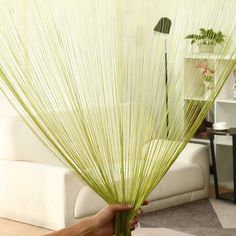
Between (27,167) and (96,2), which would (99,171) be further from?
(27,167)

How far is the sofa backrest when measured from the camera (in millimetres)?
4211

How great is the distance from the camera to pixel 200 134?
5.37 meters

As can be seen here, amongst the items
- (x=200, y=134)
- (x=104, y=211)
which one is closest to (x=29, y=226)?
(x=200, y=134)

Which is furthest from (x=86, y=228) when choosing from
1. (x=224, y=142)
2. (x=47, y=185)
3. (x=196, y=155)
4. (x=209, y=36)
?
(x=224, y=142)

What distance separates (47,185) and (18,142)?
0.39 meters

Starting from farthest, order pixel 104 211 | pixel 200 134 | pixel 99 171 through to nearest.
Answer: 1. pixel 200 134
2. pixel 104 211
3. pixel 99 171

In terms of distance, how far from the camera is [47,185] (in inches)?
159

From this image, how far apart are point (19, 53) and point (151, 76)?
0.99 ft

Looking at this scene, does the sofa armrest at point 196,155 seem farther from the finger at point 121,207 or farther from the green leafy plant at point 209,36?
the finger at point 121,207

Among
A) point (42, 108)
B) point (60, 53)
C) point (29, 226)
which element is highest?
point (60, 53)

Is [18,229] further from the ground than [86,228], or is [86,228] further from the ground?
[86,228]

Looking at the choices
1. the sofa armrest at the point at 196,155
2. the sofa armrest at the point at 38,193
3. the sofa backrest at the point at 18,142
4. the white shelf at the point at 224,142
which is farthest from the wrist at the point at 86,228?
the white shelf at the point at 224,142

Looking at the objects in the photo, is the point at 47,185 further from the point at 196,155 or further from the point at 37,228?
the point at 196,155

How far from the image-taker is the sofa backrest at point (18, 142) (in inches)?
166
